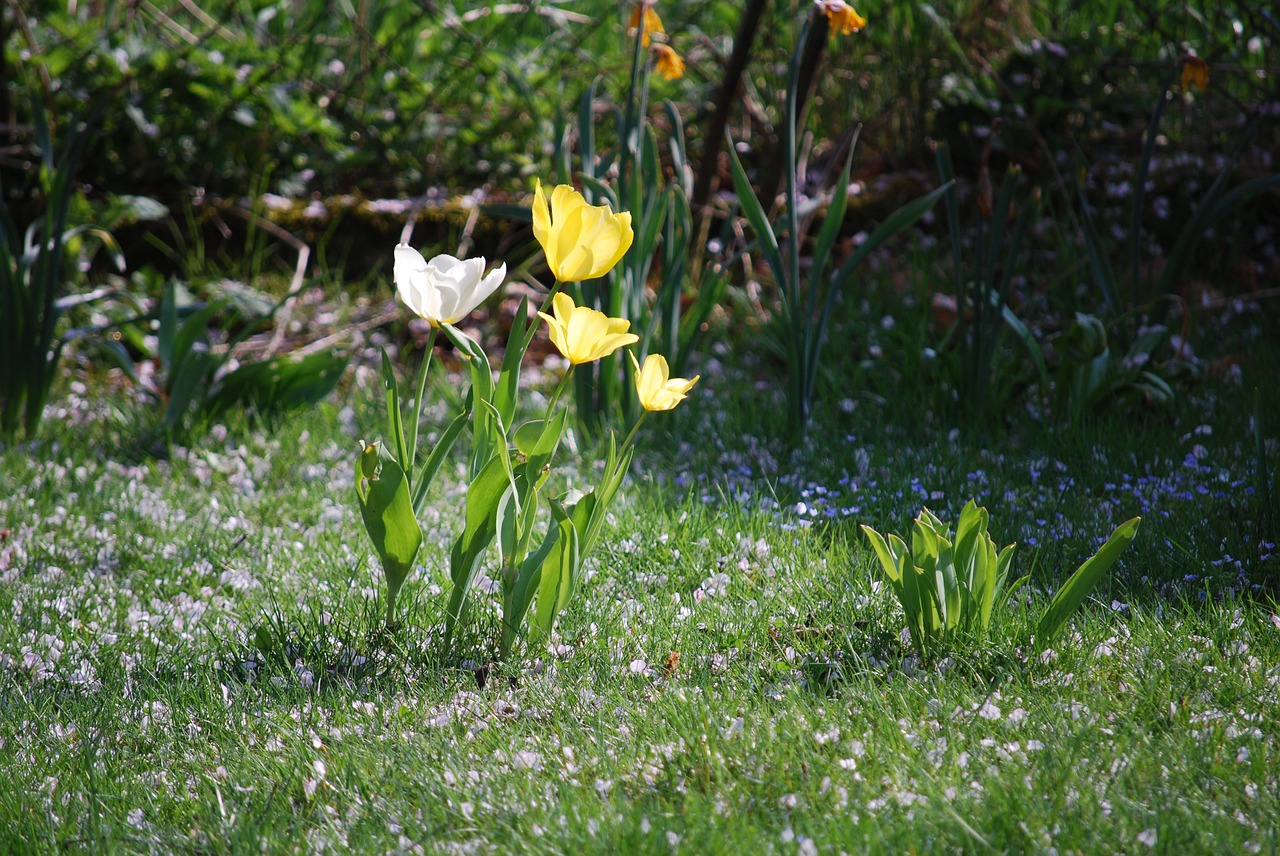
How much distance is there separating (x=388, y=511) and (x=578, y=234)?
559 mm

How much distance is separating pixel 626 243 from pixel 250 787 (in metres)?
0.98

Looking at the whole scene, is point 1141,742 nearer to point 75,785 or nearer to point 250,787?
point 250,787

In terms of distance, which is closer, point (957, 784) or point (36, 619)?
point (957, 784)

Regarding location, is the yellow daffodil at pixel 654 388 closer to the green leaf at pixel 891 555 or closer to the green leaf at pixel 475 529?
the green leaf at pixel 475 529

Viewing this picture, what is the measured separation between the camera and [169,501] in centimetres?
257

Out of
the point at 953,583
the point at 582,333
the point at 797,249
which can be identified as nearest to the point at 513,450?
the point at 582,333

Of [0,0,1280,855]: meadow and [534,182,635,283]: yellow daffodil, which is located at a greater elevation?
[534,182,635,283]: yellow daffodil

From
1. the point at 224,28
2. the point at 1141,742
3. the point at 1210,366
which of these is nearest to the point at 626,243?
the point at 1141,742

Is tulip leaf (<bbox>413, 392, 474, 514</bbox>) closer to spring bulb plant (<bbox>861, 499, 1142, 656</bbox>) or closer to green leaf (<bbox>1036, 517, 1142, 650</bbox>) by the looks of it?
spring bulb plant (<bbox>861, 499, 1142, 656</bbox>)

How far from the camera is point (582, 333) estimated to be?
1495 millimetres

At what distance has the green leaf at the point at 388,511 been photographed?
159 centimetres

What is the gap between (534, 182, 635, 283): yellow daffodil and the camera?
4.83ft

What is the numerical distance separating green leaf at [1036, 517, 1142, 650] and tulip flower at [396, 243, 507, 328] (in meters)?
1.02

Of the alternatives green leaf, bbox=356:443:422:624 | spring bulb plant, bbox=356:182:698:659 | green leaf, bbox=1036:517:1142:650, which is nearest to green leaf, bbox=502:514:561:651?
spring bulb plant, bbox=356:182:698:659
